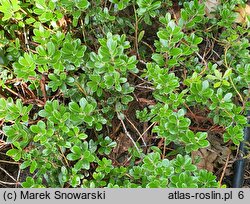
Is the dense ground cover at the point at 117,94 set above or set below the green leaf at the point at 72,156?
above

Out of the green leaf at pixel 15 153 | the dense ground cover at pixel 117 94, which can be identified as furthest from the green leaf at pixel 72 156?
the green leaf at pixel 15 153

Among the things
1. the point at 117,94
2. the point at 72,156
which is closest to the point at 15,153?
the point at 72,156

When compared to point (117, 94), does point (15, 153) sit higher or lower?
lower

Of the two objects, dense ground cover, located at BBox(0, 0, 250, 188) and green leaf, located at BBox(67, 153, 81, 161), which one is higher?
dense ground cover, located at BBox(0, 0, 250, 188)

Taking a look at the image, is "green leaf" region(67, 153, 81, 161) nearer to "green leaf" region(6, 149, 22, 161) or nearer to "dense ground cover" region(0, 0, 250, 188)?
"dense ground cover" region(0, 0, 250, 188)

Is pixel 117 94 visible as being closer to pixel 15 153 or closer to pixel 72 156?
pixel 72 156

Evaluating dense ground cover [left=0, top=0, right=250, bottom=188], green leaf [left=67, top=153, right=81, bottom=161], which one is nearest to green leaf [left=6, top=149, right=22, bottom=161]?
dense ground cover [left=0, top=0, right=250, bottom=188]

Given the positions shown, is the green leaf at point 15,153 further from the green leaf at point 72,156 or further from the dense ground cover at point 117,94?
the green leaf at point 72,156

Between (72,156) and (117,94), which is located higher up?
(117,94)
